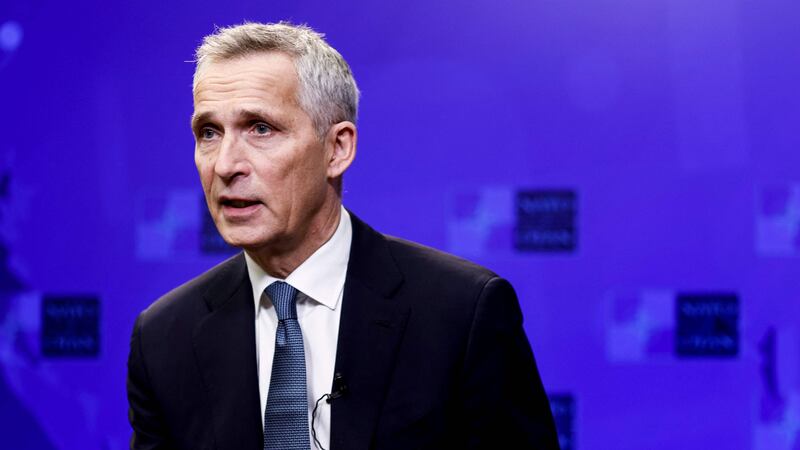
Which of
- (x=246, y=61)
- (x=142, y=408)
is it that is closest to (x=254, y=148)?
(x=246, y=61)

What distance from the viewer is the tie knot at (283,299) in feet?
6.03

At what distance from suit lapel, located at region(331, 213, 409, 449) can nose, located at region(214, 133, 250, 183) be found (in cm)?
30

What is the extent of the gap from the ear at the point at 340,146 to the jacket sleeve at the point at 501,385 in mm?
370

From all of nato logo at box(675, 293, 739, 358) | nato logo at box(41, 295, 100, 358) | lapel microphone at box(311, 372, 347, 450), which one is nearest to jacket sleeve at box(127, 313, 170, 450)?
lapel microphone at box(311, 372, 347, 450)

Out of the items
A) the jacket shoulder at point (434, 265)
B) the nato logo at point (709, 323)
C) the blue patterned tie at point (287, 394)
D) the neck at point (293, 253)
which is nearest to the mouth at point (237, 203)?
the neck at point (293, 253)

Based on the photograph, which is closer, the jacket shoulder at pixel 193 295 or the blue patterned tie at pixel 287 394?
the blue patterned tie at pixel 287 394

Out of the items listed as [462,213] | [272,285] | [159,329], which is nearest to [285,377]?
[272,285]

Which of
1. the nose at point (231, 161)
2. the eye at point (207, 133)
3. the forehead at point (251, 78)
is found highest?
the forehead at point (251, 78)

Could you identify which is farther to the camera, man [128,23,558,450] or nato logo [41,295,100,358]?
nato logo [41,295,100,358]

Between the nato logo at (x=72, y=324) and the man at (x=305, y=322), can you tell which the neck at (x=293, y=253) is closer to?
the man at (x=305, y=322)

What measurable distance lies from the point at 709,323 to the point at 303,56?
180 cm

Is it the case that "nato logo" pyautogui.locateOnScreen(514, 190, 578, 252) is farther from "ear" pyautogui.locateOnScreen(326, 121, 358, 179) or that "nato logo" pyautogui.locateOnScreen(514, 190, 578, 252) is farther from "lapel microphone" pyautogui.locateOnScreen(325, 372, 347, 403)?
"lapel microphone" pyautogui.locateOnScreen(325, 372, 347, 403)

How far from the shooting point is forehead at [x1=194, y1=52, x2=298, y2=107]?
5.79 feet

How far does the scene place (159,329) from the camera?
1936 millimetres
